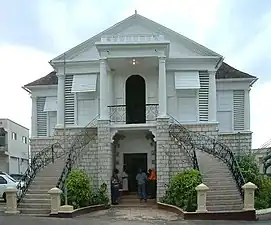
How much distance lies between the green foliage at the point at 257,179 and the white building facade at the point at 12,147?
1309 inches

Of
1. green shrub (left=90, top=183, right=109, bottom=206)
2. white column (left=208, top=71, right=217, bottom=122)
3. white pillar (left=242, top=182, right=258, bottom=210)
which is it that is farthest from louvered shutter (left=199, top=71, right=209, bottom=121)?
white pillar (left=242, top=182, right=258, bottom=210)

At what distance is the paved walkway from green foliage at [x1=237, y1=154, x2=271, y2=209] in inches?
103

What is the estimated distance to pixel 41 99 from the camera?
32844 mm

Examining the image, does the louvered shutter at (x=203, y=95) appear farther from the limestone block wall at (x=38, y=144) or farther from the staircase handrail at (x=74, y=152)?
the limestone block wall at (x=38, y=144)

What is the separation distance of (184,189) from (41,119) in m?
13.1

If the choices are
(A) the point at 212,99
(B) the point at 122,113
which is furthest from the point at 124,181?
(A) the point at 212,99

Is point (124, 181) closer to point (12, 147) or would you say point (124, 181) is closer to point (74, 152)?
point (74, 152)

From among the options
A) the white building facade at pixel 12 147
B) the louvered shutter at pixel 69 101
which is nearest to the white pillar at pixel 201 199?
the louvered shutter at pixel 69 101

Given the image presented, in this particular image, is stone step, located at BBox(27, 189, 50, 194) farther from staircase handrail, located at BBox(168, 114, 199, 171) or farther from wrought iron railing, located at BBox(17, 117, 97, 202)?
staircase handrail, located at BBox(168, 114, 199, 171)

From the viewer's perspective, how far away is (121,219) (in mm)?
20062

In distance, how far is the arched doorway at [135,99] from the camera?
1141 inches

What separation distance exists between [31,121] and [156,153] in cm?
1019

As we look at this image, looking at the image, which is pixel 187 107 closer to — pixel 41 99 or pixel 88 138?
pixel 88 138

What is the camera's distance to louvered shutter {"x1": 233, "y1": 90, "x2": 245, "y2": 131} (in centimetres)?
3156
